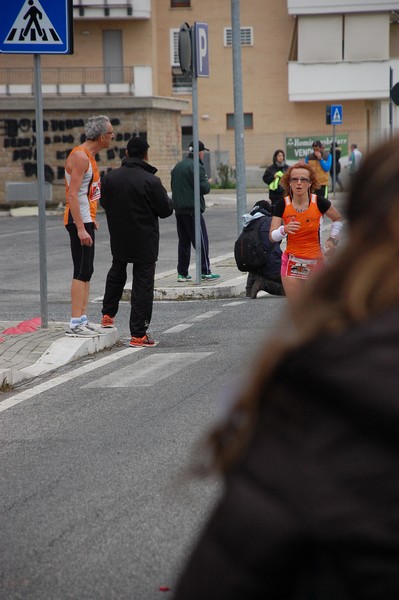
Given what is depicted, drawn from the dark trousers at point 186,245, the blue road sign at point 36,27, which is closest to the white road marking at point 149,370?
the blue road sign at point 36,27

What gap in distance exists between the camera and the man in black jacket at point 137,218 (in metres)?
11.3

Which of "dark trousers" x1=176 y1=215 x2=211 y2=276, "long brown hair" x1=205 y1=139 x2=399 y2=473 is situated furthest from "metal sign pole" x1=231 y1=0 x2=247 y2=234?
"long brown hair" x1=205 y1=139 x2=399 y2=473

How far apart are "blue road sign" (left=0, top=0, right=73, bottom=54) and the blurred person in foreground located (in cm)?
983

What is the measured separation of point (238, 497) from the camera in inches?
56.7

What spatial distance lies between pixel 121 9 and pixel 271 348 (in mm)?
56893

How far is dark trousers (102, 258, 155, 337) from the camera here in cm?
1120

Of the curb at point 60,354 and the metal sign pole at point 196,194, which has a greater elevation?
the metal sign pole at point 196,194

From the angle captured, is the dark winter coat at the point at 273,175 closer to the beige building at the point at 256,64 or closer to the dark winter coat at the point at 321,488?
the dark winter coat at the point at 321,488

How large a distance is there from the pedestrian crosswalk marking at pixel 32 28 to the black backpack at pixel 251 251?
267 centimetres

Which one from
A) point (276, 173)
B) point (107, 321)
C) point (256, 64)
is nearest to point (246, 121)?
point (256, 64)

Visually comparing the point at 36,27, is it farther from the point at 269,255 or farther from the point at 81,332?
the point at 269,255

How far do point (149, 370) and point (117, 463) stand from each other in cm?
323

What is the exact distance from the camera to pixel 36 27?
11.1 meters

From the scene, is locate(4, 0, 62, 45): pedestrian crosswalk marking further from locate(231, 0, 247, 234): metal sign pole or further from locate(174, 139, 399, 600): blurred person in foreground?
locate(174, 139, 399, 600): blurred person in foreground
